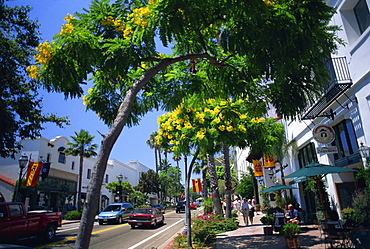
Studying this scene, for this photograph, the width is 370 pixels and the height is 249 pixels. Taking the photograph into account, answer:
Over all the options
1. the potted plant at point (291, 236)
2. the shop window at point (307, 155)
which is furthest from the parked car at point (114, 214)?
the potted plant at point (291, 236)

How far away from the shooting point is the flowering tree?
4855mm

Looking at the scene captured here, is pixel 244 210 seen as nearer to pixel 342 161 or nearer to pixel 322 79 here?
pixel 342 161

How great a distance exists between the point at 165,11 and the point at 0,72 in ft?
43.4

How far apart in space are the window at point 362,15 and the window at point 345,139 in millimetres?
3709

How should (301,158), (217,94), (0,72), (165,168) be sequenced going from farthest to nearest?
(165,168) → (301,158) → (0,72) → (217,94)

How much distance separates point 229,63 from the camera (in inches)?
264

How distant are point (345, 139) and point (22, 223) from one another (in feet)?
46.8

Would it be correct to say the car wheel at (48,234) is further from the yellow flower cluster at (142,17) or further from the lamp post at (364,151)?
the lamp post at (364,151)

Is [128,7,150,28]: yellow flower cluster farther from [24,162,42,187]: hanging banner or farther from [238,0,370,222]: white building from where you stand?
[24,162,42,187]: hanging banner

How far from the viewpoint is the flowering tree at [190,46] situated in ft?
15.9

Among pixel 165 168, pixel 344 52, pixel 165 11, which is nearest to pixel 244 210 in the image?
pixel 344 52

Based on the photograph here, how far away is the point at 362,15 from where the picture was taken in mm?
10102

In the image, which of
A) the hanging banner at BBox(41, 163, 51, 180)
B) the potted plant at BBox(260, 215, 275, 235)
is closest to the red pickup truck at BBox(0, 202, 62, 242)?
the potted plant at BBox(260, 215, 275, 235)

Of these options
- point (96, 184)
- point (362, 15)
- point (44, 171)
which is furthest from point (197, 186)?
point (96, 184)
